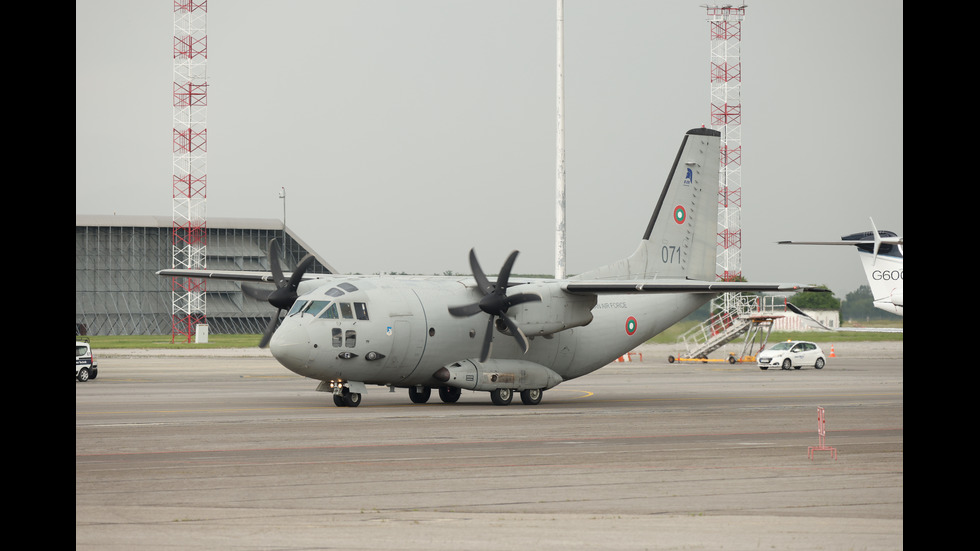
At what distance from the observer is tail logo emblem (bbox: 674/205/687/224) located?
1384 inches

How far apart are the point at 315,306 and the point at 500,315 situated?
5.33m

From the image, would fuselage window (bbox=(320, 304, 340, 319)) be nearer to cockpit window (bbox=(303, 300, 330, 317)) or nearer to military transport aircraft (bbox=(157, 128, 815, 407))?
military transport aircraft (bbox=(157, 128, 815, 407))

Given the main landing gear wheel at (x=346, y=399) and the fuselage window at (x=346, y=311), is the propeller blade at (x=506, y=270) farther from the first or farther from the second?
the main landing gear wheel at (x=346, y=399)

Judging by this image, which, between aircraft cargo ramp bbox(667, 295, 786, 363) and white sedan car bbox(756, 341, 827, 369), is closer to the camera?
white sedan car bbox(756, 341, 827, 369)

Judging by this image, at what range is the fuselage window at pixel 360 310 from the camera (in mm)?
28078

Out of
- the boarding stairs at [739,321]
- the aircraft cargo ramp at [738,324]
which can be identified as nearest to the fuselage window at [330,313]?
the aircraft cargo ramp at [738,324]

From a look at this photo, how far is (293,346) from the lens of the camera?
26766mm

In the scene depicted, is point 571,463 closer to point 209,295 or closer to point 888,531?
point 888,531

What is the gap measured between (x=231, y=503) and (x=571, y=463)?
619 centimetres

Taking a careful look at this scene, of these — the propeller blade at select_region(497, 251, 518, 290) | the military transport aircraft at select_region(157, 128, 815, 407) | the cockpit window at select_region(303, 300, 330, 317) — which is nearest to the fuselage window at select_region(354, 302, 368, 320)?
the military transport aircraft at select_region(157, 128, 815, 407)

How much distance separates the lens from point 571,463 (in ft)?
56.1

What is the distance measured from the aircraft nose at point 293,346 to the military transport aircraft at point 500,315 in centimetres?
3

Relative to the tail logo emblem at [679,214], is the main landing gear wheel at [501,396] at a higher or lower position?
lower

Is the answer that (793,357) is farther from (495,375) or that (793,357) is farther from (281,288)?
(281,288)
